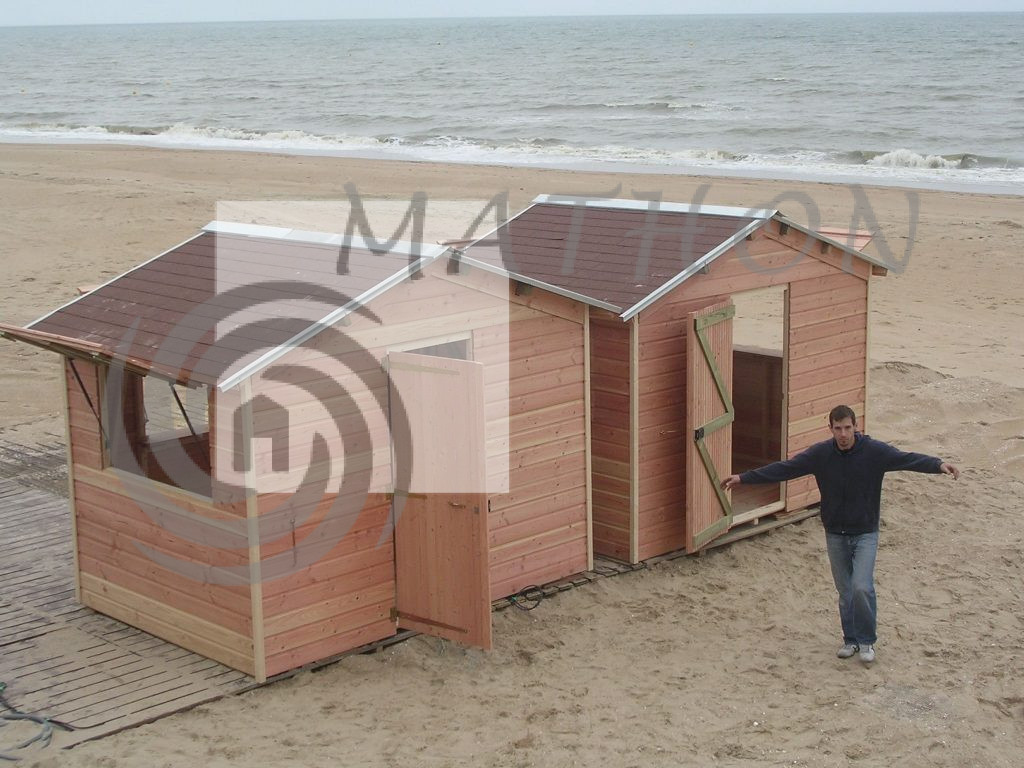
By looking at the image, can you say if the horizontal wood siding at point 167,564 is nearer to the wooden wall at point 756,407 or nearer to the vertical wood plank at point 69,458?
the vertical wood plank at point 69,458

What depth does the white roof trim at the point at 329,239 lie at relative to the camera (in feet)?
28.0

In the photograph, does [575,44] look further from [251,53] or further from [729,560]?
[729,560]

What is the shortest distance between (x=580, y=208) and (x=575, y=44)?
349 ft

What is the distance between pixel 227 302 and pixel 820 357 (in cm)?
527

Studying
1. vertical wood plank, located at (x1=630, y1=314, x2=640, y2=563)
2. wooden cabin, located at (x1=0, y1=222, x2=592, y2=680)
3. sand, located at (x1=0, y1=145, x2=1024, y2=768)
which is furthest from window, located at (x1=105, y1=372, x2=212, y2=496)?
vertical wood plank, located at (x1=630, y1=314, x2=640, y2=563)

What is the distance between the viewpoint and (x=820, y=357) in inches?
437

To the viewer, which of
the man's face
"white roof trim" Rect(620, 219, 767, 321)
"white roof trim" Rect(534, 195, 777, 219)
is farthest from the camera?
"white roof trim" Rect(534, 195, 777, 219)

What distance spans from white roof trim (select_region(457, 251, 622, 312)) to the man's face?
1.95 meters

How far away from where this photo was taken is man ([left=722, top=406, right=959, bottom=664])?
8141 millimetres

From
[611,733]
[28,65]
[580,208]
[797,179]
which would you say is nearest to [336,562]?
[611,733]

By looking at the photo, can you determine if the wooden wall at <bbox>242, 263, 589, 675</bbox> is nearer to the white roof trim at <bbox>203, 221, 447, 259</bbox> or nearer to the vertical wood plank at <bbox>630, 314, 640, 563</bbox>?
the white roof trim at <bbox>203, 221, 447, 259</bbox>

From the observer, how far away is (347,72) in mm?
83375

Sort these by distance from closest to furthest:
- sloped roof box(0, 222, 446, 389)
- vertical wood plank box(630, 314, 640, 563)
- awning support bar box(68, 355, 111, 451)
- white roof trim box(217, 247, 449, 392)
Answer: white roof trim box(217, 247, 449, 392)
sloped roof box(0, 222, 446, 389)
awning support bar box(68, 355, 111, 451)
vertical wood plank box(630, 314, 640, 563)

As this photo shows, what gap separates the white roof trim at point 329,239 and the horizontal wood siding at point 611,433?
1812 mm
